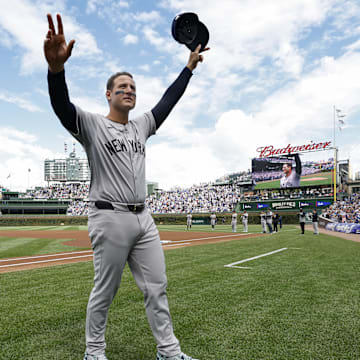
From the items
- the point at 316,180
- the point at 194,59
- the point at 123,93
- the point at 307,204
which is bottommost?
the point at 307,204

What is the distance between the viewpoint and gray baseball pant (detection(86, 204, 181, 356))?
7.11 feet

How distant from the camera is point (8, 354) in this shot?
8.50 feet

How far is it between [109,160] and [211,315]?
2309mm

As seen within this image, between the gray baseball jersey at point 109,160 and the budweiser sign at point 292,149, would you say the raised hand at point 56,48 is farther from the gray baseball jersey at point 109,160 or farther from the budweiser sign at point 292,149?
the budweiser sign at point 292,149

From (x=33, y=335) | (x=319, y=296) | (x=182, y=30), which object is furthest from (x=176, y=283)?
(x=182, y=30)

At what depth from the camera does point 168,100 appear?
9.04 feet

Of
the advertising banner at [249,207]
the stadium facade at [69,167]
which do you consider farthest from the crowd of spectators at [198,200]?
the stadium facade at [69,167]

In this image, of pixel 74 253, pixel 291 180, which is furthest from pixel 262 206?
pixel 74 253

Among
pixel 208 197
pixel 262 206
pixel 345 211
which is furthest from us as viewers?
pixel 208 197

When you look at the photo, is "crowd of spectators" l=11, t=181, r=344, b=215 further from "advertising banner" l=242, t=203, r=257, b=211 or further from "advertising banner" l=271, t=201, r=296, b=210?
"advertising banner" l=242, t=203, r=257, b=211

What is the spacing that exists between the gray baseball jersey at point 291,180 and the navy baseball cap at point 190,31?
154ft

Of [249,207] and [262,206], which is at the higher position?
[262,206]

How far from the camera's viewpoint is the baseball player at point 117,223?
7.13 feet

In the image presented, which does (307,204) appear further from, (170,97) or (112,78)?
(112,78)
